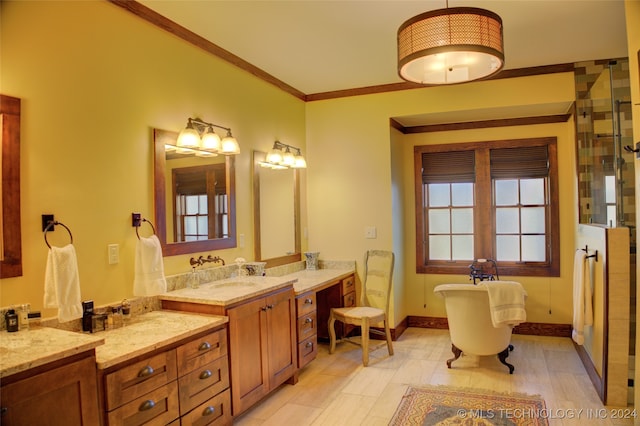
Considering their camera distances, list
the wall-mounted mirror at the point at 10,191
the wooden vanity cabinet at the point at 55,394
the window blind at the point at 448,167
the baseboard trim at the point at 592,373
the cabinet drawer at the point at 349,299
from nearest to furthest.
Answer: the wooden vanity cabinet at the point at 55,394 < the wall-mounted mirror at the point at 10,191 < the baseboard trim at the point at 592,373 < the cabinet drawer at the point at 349,299 < the window blind at the point at 448,167

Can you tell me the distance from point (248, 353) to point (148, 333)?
0.81 meters

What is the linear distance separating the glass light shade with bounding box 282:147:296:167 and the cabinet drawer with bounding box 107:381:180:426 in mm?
2555

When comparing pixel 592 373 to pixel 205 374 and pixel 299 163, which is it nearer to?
pixel 205 374

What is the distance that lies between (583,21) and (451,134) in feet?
6.59

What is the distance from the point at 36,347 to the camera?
1.83 meters

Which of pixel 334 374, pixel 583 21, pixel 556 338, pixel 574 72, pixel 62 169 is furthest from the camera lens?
pixel 556 338

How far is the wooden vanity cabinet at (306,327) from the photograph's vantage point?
368 cm

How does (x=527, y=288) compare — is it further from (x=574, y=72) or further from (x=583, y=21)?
(x=583, y=21)

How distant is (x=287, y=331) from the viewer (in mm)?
3492

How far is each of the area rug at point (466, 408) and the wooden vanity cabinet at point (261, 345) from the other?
92 centimetres

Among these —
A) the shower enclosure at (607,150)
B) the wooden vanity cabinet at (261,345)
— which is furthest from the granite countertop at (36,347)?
the shower enclosure at (607,150)

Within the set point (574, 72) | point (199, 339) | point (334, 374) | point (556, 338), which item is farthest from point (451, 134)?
point (199, 339)

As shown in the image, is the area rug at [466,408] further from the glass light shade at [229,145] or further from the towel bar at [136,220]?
the glass light shade at [229,145]

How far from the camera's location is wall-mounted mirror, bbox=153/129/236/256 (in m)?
3.02
